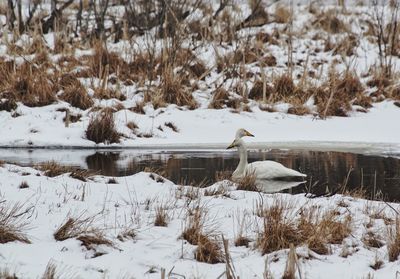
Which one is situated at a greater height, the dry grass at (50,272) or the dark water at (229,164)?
the dark water at (229,164)

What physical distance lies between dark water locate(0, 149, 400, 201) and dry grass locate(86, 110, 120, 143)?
2.48 feet

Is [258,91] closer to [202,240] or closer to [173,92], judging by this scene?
[173,92]

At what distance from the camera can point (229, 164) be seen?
929cm

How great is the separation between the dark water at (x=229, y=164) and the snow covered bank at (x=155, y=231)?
117 centimetres

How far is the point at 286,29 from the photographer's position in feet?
62.5

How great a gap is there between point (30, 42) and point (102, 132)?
6.00 metres

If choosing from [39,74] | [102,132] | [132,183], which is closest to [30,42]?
[39,74]

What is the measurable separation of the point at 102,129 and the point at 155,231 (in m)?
6.62

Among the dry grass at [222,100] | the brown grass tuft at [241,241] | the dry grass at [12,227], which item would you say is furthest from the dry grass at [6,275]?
the dry grass at [222,100]

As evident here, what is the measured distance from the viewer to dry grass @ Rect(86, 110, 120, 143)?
11281mm

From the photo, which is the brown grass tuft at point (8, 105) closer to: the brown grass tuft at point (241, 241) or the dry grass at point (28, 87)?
the dry grass at point (28, 87)

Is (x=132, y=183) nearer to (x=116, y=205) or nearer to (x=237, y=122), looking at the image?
(x=116, y=205)

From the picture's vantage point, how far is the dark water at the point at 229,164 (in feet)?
24.7

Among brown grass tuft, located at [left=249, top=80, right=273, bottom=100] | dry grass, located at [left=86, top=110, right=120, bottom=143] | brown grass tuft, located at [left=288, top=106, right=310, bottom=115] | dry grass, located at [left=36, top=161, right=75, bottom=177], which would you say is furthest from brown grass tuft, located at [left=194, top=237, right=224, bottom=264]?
brown grass tuft, located at [left=249, top=80, right=273, bottom=100]
